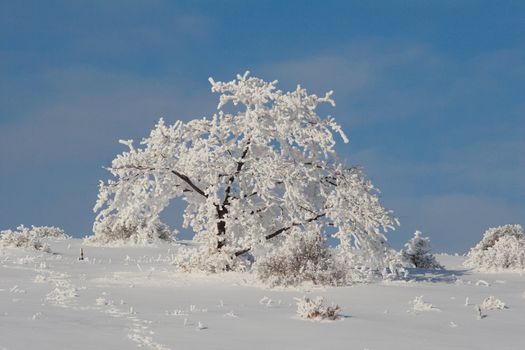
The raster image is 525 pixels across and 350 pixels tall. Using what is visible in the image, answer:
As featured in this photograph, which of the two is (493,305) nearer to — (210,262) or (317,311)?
(317,311)

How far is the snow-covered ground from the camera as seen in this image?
10344mm

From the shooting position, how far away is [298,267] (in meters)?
18.6

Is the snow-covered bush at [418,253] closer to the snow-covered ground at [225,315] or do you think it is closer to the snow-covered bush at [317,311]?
the snow-covered ground at [225,315]

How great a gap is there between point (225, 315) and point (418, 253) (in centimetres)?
2463

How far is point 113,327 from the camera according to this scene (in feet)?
36.2

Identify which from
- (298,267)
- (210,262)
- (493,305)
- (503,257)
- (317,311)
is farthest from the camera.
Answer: (503,257)

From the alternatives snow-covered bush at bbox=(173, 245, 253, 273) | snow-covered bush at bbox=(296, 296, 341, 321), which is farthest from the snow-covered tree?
snow-covered bush at bbox=(296, 296, 341, 321)

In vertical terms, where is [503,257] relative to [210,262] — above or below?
above

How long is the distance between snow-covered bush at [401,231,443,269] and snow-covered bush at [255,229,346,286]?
58.1ft

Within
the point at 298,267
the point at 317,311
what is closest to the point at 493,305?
the point at 298,267

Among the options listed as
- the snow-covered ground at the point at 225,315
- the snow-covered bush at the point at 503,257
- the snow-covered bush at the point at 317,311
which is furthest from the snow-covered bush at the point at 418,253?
the snow-covered bush at the point at 317,311

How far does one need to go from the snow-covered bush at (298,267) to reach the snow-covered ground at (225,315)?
1.88 feet

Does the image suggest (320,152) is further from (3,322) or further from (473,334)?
(3,322)

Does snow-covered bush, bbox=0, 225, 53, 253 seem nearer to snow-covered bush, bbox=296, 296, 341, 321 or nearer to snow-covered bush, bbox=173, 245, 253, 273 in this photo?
snow-covered bush, bbox=173, 245, 253, 273
